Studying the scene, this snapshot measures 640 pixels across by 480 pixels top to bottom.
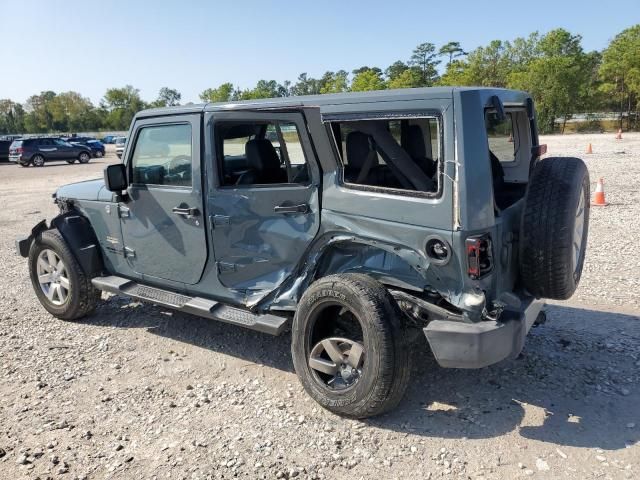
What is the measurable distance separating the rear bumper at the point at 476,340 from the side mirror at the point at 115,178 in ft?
9.44

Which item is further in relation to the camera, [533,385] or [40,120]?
[40,120]

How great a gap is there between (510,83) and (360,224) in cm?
6398

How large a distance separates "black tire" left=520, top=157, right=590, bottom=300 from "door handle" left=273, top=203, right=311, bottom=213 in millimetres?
1373

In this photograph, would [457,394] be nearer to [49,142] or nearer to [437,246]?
[437,246]

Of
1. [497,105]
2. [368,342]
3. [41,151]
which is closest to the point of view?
[497,105]

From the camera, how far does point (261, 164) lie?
400 cm

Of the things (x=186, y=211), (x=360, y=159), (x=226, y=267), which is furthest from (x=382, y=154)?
(x=186, y=211)

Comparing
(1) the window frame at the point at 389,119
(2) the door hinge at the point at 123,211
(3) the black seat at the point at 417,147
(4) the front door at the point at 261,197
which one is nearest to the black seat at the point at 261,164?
(4) the front door at the point at 261,197

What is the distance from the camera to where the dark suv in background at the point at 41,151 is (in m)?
28.3

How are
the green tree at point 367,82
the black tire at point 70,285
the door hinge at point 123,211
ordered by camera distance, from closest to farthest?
the door hinge at point 123,211, the black tire at point 70,285, the green tree at point 367,82

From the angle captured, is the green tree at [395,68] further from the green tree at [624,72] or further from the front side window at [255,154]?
the front side window at [255,154]

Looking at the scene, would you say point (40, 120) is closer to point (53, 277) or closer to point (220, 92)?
point (220, 92)

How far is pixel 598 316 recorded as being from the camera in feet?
15.9

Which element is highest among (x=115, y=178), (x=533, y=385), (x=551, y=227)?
(x=115, y=178)
